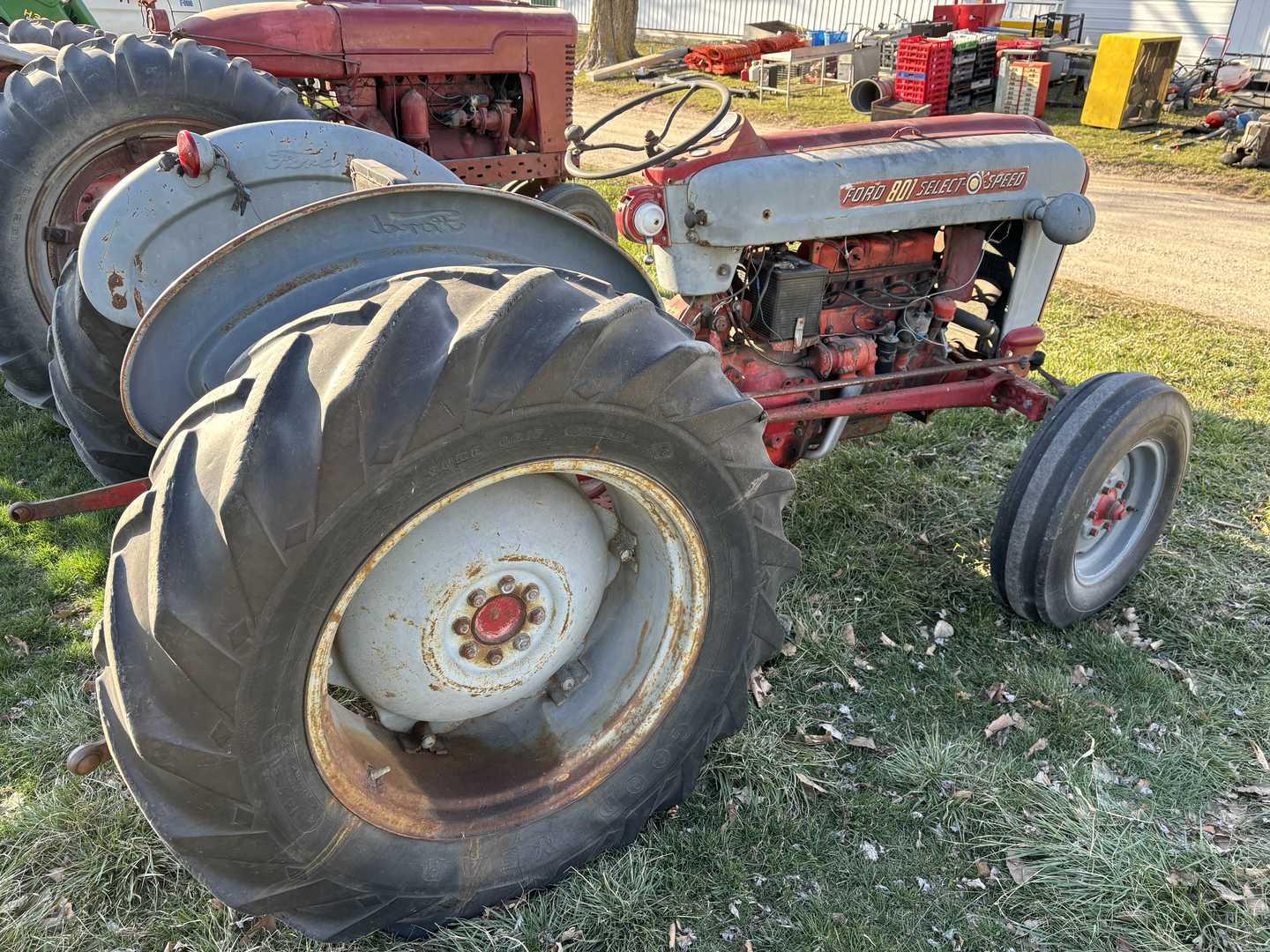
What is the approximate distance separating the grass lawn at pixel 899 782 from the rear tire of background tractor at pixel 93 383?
0.76m

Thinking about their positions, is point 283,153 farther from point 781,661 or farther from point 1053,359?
point 1053,359

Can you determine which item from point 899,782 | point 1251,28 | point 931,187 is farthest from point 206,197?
point 1251,28

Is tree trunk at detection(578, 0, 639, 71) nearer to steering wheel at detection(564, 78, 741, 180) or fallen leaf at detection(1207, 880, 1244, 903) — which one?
steering wheel at detection(564, 78, 741, 180)

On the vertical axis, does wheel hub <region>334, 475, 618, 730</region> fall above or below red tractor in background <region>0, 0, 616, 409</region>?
below

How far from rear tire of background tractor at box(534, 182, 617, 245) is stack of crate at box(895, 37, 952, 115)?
7240 mm

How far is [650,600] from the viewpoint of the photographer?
219cm

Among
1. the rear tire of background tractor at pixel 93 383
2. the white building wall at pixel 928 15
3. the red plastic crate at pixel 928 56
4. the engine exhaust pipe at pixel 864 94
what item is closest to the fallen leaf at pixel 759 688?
the rear tire of background tractor at pixel 93 383

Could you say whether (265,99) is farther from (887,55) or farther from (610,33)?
(610,33)

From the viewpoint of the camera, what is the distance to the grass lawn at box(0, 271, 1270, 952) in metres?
2.15

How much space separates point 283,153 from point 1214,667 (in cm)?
326

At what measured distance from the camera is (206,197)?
7.35 feet

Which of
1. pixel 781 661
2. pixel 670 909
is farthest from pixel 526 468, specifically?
pixel 781 661

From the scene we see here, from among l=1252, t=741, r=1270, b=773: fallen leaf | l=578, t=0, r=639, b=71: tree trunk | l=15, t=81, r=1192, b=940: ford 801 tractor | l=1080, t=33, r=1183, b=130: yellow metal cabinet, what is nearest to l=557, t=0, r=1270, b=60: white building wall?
l=1080, t=33, r=1183, b=130: yellow metal cabinet

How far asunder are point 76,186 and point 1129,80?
11.8m
